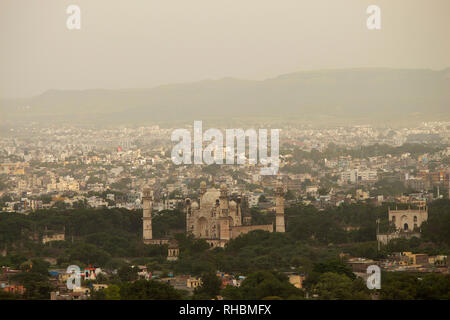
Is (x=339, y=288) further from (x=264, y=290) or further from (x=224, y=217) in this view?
(x=224, y=217)

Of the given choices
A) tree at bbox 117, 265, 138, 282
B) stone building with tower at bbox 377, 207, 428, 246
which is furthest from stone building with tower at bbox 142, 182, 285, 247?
tree at bbox 117, 265, 138, 282

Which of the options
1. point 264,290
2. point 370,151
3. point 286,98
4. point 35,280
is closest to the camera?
point 264,290

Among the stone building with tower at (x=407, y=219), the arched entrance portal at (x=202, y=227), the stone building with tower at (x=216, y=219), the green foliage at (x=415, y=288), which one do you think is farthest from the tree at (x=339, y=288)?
the stone building with tower at (x=407, y=219)

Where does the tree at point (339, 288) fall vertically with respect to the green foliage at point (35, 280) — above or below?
above

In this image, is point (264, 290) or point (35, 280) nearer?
point (264, 290)

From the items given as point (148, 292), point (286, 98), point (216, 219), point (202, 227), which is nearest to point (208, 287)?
point (148, 292)

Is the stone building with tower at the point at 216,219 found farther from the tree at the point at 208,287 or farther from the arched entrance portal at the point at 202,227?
the tree at the point at 208,287

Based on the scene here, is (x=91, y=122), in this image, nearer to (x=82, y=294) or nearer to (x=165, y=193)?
(x=165, y=193)
